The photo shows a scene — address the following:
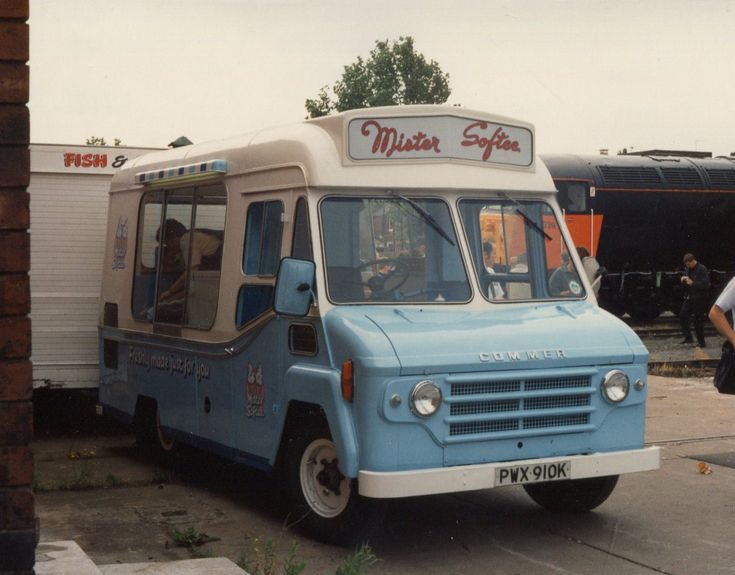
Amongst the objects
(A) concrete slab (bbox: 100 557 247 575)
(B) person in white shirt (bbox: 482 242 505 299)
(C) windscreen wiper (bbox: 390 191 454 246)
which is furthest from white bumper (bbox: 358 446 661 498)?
(C) windscreen wiper (bbox: 390 191 454 246)

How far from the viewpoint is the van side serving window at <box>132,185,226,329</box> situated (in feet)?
30.3

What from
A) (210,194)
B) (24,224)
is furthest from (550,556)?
(24,224)

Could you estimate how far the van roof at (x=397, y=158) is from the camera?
7930 mm

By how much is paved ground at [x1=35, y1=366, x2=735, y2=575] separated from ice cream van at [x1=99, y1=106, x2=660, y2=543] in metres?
0.36

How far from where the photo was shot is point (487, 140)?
330 inches

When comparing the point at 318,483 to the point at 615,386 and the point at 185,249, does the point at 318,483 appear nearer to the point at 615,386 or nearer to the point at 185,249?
the point at 615,386

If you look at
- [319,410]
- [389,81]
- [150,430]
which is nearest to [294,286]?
[319,410]

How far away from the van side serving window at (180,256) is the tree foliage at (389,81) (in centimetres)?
6937

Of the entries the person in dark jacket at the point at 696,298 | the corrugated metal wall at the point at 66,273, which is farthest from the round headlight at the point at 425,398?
the person in dark jacket at the point at 696,298

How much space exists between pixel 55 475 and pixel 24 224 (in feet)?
21.8

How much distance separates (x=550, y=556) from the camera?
24.2 feet

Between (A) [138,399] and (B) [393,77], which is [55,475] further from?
(B) [393,77]

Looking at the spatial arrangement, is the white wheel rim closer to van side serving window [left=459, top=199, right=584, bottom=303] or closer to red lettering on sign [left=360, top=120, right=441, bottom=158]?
van side serving window [left=459, top=199, right=584, bottom=303]

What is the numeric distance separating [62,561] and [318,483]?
2431 millimetres
